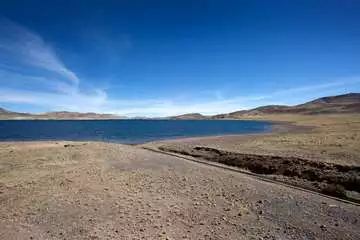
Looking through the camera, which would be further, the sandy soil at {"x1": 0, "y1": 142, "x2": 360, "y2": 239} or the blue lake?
the blue lake

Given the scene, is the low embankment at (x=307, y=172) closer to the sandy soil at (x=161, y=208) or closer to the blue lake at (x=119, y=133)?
the sandy soil at (x=161, y=208)

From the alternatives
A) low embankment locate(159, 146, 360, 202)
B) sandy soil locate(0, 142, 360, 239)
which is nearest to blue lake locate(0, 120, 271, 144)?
low embankment locate(159, 146, 360, 202)

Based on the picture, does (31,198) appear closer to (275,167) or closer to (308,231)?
(308,231)

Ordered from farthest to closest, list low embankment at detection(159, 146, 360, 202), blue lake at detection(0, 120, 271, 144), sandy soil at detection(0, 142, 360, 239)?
blue lake at detection(0, 120, 271, 144) → low embankment at detection(159, 146, 360, 202) → sandy soil at detection(0, 142, 360, 239)

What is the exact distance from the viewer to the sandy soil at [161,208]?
9.84 metres

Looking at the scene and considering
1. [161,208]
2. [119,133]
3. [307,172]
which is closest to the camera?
[161,208]

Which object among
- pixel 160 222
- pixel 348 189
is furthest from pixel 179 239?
pixel 348 189

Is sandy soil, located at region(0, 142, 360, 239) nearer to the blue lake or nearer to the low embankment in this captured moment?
the low embankment

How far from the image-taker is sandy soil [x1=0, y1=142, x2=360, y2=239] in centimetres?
984

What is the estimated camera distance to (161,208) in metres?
12.0

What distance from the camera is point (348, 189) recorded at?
1515 centimetres

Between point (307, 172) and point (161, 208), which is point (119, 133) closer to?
point (307, 172)

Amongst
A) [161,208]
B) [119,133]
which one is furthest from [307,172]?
[119,133]

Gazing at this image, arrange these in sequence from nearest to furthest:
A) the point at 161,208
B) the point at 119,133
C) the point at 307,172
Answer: the point at 161,208, the point at 307,172, the point at 119,133
